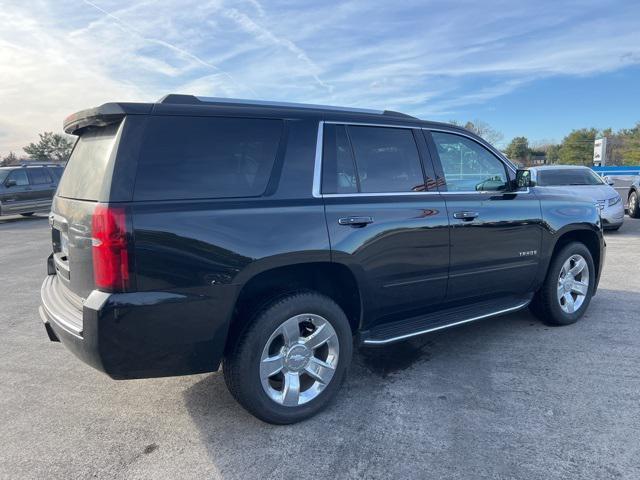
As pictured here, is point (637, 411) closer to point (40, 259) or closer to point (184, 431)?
point (184, 431)

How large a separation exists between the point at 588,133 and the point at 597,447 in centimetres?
6530

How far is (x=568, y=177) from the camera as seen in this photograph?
10680mm

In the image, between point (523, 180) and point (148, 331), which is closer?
point (148, 331)

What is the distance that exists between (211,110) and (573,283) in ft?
13.2

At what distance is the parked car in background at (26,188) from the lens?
1523 cm

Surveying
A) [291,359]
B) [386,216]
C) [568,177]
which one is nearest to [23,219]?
[291,359]

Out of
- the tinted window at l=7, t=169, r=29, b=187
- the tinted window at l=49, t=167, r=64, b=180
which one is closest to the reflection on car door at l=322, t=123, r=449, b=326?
the tinted window at l=7, t=169, r=29, b=187

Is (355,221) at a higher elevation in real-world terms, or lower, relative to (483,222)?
higher

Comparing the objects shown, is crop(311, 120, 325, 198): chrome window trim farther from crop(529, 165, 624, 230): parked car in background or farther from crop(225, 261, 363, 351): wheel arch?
crop(529, 165, 624, 230): parked car in background

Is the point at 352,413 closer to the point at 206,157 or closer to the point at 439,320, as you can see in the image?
the point at 439,320

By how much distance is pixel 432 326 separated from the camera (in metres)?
3.65

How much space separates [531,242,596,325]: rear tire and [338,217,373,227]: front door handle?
241 centimetres

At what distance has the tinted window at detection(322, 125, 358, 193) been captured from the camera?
3.18 metres


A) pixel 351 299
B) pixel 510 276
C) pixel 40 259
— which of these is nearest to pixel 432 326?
pixel 351 299
